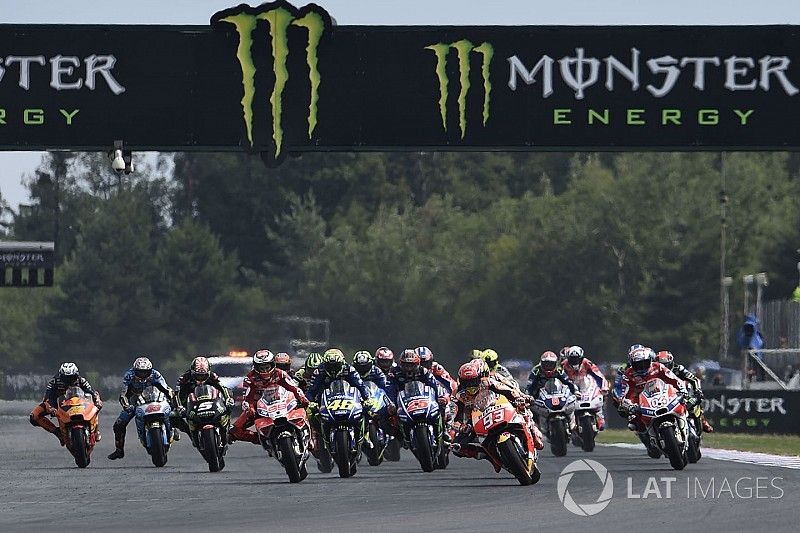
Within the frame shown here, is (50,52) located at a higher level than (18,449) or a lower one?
higher

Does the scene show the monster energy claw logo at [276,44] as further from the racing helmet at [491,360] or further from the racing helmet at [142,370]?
the racing helmet at [491,360]

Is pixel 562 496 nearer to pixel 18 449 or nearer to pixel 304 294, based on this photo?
pixel 18 449

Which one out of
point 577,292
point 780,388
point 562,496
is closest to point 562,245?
point 577,292

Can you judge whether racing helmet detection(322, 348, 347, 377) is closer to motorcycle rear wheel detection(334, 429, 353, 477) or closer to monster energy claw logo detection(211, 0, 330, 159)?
motorcycle rear wheel detection(334, 429, 353, 477)

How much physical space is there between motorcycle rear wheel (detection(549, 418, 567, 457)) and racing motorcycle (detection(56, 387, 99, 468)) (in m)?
6.46

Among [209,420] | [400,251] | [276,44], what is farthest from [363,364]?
[400,251]

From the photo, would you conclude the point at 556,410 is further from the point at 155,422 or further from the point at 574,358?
the point at 155,422

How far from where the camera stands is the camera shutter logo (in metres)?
17.4

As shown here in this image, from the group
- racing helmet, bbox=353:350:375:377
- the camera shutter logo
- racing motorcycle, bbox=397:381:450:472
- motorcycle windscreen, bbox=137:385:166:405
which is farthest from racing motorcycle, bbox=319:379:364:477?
motorcycle windscreen, bbox=137:385:166:405

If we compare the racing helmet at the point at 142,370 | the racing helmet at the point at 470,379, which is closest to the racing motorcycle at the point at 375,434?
the racing helmet at the point at 470,379

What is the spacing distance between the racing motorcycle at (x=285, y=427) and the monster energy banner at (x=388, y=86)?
4.38 meters

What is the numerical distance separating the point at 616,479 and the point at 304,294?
87.4 metres

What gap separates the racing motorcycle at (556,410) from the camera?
28.1 m

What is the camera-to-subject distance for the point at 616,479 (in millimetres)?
21844
